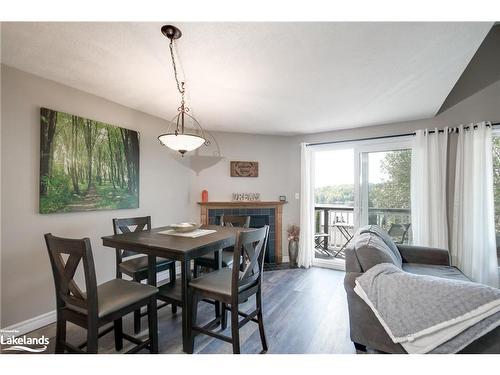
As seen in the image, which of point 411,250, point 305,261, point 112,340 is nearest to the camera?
point 112,340

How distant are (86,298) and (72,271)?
0.18 meters

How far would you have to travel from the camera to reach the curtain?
4062 mm

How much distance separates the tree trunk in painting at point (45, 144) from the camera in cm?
218

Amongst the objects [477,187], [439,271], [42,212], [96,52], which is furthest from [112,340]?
[477,187]

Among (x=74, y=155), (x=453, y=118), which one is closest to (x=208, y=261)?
(x=74, y=155)

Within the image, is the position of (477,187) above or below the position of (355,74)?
below

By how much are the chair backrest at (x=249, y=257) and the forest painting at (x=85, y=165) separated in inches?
74.5

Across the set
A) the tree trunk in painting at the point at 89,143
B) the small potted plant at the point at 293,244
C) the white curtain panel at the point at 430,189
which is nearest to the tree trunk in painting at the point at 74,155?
the tree trunk in painting at the point at 89,143

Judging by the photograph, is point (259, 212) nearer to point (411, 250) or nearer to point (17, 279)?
point (411, 250)

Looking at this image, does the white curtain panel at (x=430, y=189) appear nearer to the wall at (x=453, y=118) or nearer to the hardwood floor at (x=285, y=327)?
the wall at (x=453, y=118)

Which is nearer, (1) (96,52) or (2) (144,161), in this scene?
(1) (96,52)

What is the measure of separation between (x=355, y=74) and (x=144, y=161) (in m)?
2.72

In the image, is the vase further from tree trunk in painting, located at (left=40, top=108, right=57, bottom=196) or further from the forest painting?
tree trunk in painting, located at (left=40, top=108, right=57, bottom=196)

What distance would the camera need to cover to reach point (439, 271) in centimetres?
236
